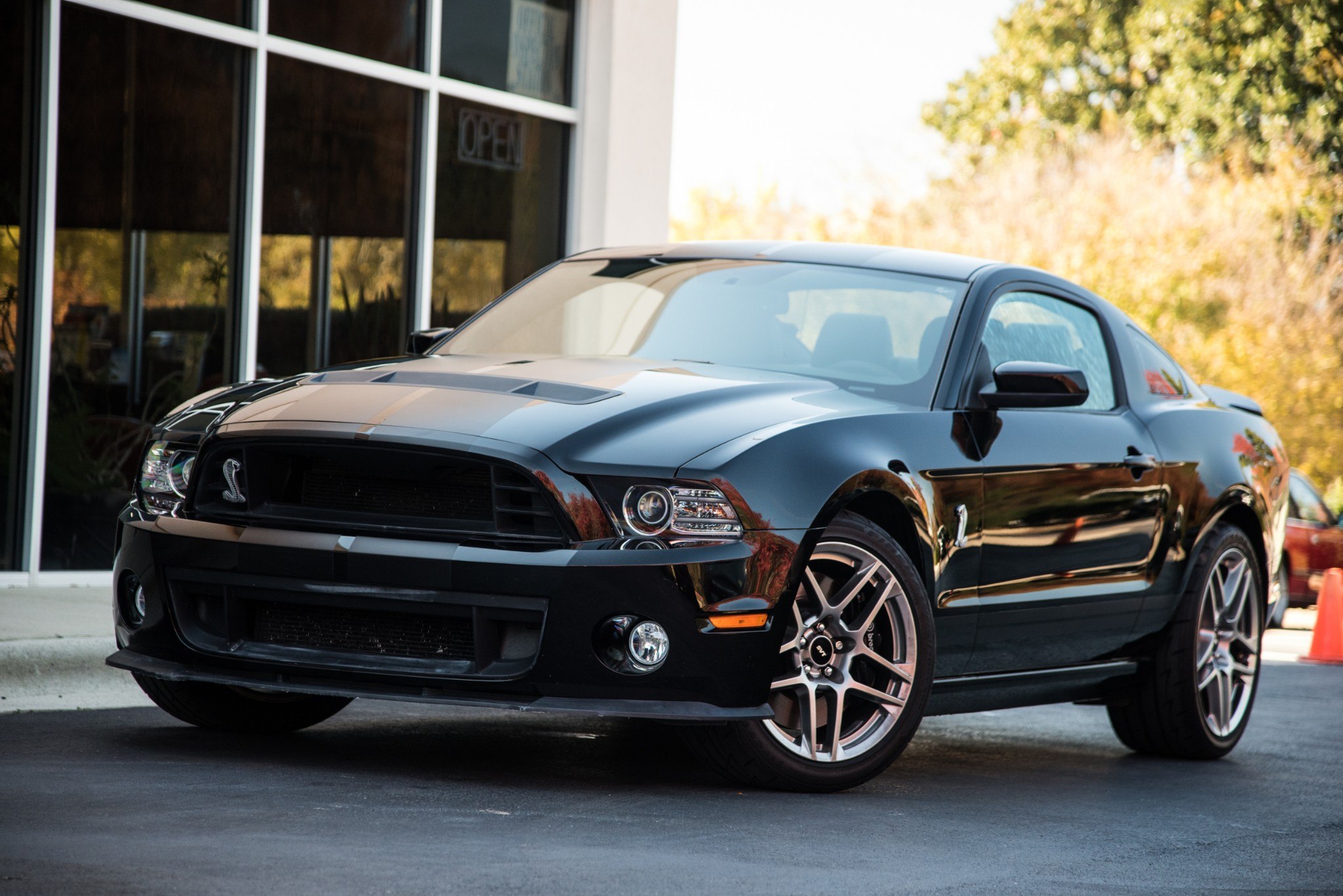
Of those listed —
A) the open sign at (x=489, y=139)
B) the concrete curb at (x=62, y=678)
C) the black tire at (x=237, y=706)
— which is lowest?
the concrete curb at (x=62, y=678)

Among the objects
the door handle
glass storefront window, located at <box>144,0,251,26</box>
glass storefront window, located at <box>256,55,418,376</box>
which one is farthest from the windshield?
glass storefront window, located at <box>256,55,418,376</box>

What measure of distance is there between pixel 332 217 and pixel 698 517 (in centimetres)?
719

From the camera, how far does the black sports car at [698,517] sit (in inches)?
175

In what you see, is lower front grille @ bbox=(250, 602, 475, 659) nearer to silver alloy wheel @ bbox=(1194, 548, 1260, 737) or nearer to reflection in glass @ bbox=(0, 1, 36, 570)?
silver alloy wheel @ bbox=(1194, 548, 1260, 737)

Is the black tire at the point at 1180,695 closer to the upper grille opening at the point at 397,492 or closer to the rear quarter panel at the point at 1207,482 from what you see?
the rear quarter panel at the point at 1207,482

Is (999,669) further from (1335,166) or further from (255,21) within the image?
(1335,166)

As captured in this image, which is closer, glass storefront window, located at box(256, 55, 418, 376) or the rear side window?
the rear side window

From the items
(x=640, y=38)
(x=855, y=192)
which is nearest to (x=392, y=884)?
(x=640, y=38)

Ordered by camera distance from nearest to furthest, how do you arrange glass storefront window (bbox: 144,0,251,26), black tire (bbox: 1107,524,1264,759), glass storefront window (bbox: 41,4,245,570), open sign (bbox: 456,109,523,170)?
1. black tire (bbox: 1107,524,1264,759)
2. glass storefront window (bbox: 41,4,245,570)
3. glass storefront window (bbox: 144,0,251,26)
4. open sign (bbox: 456,109,523,170)

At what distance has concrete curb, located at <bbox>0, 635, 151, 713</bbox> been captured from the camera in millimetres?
6352

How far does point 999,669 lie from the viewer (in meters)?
5.56

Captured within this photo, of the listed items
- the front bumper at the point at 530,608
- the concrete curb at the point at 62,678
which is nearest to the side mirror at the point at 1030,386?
the front bumper at the point at 530,608

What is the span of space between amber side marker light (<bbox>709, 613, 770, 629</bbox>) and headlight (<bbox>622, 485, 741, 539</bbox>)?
7.6 inches

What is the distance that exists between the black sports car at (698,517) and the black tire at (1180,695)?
140 mm
